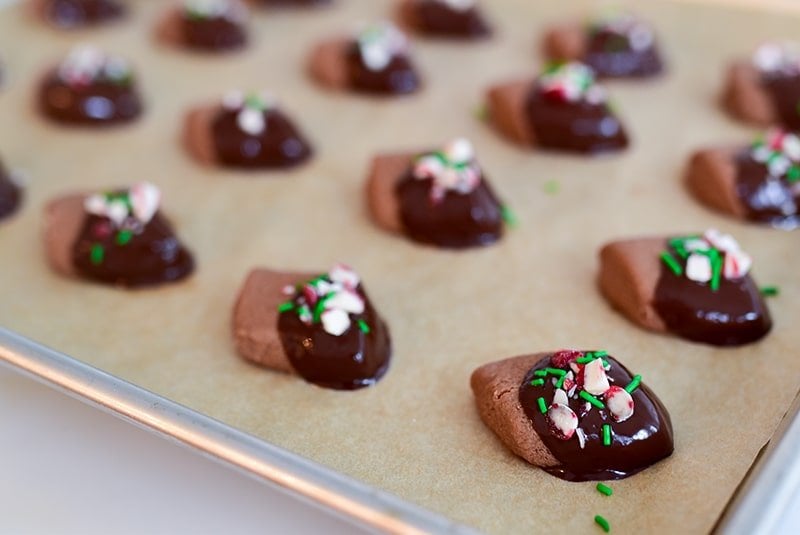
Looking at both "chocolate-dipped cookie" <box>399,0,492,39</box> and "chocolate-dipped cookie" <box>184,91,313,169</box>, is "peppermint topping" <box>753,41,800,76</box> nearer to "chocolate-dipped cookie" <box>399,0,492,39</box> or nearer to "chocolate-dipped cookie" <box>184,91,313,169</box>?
"chocolate-dipped cookie" <box>399,0,492,39</box>

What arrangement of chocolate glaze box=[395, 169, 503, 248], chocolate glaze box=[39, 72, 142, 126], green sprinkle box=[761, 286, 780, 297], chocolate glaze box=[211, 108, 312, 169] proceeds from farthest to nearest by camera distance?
chocolate glaze box=[39, 72, 142, 126] < chocolate glaze box=[211, 108, 312, 169] < chocolate glaze box=[395, 169, 503, 248] < green sprinkle box=[761, 286, 780, 297]

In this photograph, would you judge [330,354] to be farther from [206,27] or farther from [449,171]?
[206,27]

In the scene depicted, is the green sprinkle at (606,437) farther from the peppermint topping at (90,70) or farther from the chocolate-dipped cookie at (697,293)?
the peppermint topping at (90,70)

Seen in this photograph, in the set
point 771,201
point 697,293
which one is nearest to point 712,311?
point 697,293

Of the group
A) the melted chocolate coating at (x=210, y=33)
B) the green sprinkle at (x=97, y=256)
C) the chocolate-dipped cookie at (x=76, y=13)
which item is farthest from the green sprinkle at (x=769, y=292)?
the chocolate-dipped cookie at (x=76, y=13)

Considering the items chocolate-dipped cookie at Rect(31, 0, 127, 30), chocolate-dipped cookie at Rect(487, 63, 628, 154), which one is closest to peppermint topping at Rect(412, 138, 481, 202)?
chocolate-dipped cookie at Rect(487, 63, 628, 154)
